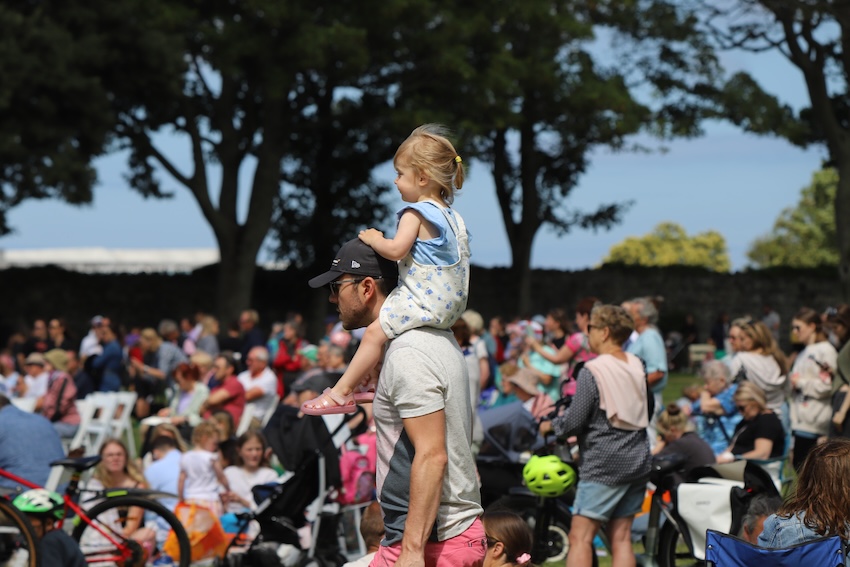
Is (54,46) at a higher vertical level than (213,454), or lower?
higher

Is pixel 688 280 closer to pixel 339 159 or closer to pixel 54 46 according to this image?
pixel 339 159

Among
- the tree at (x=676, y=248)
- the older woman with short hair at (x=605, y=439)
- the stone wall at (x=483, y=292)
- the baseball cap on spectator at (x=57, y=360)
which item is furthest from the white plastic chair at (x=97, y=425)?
the tree at (x=676, y=248)

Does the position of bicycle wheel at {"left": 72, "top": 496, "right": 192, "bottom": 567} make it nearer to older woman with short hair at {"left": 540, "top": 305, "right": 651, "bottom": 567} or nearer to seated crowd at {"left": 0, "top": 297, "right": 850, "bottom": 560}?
seated crowd at {"left": 0, "top": 297, "right": 850, "bottom": 560}

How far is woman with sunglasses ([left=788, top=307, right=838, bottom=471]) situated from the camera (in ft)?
32.7

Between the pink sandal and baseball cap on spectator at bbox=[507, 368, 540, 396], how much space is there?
6.60m

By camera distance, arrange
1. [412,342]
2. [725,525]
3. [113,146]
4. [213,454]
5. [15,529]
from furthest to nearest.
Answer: [113,146] < [213,454] < [15,529] < [725,525] < [412,342]

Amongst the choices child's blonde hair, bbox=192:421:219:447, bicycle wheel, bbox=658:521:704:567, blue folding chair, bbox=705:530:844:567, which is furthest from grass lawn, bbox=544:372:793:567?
blue folding chair, bbox=705:530:844:567

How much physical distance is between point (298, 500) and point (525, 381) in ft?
8.63

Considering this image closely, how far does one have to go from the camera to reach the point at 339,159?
3300 cm

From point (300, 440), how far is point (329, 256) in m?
24.9

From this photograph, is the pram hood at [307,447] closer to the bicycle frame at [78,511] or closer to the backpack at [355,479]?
the backpack at [355,479]

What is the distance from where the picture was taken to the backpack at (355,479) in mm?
9141

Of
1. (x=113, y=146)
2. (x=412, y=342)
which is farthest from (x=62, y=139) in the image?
(x=412, y=342)

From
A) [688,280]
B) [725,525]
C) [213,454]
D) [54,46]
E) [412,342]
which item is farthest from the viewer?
[688,280]
